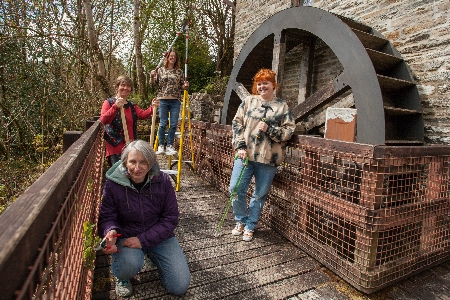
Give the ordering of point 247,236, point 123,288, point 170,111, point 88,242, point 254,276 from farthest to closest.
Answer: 1. point 170,111
2. point 247,236
3. point 254,276
4. point 123,288
5. point 88,242

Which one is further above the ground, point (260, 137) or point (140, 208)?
point (260, 137)

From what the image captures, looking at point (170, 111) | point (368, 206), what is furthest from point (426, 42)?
point (170, 111)

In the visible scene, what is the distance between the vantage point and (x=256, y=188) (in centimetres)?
303

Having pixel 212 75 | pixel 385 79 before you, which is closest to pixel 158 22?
pixel 212 75

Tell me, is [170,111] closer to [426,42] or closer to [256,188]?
[256,188]

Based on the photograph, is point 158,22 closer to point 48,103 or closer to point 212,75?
point 212,75

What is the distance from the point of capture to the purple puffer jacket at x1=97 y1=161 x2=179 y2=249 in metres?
2.03

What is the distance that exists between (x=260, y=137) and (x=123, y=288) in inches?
67.6

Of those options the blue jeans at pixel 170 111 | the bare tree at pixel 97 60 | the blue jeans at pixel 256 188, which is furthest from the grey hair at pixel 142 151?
the bare tree at pixel 97 60

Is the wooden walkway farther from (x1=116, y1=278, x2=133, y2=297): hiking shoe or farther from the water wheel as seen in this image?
the water wheel

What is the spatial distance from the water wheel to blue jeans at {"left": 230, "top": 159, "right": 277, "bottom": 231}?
4.61 ft

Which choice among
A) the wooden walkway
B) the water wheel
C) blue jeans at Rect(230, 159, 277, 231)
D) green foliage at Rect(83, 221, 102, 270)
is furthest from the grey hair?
the water wheel

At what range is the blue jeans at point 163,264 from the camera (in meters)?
2.04

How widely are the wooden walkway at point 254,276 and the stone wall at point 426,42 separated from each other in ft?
6.58
